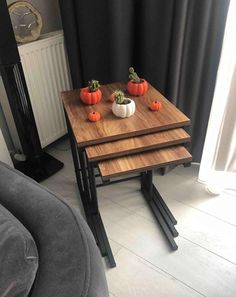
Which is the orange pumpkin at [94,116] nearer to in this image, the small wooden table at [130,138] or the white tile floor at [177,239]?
the small wooden table at [130,138]

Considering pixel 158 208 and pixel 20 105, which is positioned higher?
pixel 20 105

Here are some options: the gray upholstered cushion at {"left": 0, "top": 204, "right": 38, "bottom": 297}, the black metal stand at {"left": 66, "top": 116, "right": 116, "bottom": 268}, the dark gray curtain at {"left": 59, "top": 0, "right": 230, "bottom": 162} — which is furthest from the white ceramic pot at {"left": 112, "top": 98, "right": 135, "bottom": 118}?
the gray upholstered cushion at {"left": 0, "top": 204, "right": 38, "bottom": 297}

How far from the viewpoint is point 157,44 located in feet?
4.33

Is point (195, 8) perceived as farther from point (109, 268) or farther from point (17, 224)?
point (109, 268)

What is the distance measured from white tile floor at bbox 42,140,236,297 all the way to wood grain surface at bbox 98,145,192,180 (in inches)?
23.3

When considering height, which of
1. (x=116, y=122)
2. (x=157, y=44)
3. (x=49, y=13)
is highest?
(x=49, y=13)

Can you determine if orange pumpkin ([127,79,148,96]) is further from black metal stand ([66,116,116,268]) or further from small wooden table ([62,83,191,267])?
black metal stand ([66,116,116,268])

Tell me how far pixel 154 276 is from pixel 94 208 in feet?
1.47

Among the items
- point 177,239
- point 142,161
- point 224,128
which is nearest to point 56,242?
point 142,161

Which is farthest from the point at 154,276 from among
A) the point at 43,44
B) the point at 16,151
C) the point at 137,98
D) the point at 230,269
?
the point at 43,44

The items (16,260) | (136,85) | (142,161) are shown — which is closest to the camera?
(16,260)

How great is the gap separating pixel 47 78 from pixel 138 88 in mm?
743

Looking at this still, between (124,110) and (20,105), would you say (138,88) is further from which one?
(20,105)

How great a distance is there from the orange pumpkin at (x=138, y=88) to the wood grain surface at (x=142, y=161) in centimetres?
35
